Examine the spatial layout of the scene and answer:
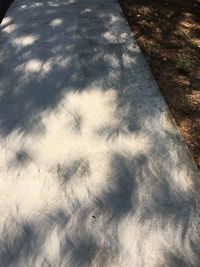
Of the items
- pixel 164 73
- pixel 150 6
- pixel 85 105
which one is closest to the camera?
pixel 85 105

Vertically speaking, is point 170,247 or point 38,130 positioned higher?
point 38,130

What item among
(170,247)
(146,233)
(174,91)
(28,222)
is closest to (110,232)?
(146,233)

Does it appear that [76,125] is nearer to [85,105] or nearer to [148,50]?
[85,105]

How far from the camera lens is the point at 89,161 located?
3.21 metres

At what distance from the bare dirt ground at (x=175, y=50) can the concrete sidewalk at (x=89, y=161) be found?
119 millimetres

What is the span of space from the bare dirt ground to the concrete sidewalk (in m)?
0.12

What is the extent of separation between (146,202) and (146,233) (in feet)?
0.91

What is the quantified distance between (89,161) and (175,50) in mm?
2043

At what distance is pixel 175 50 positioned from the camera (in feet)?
14.7

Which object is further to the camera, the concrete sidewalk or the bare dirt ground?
the bare dirt ground

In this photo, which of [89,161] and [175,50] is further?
[175,50]

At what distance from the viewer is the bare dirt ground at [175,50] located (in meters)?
3.59

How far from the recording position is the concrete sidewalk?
8.61 feet

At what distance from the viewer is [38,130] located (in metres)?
3.49
